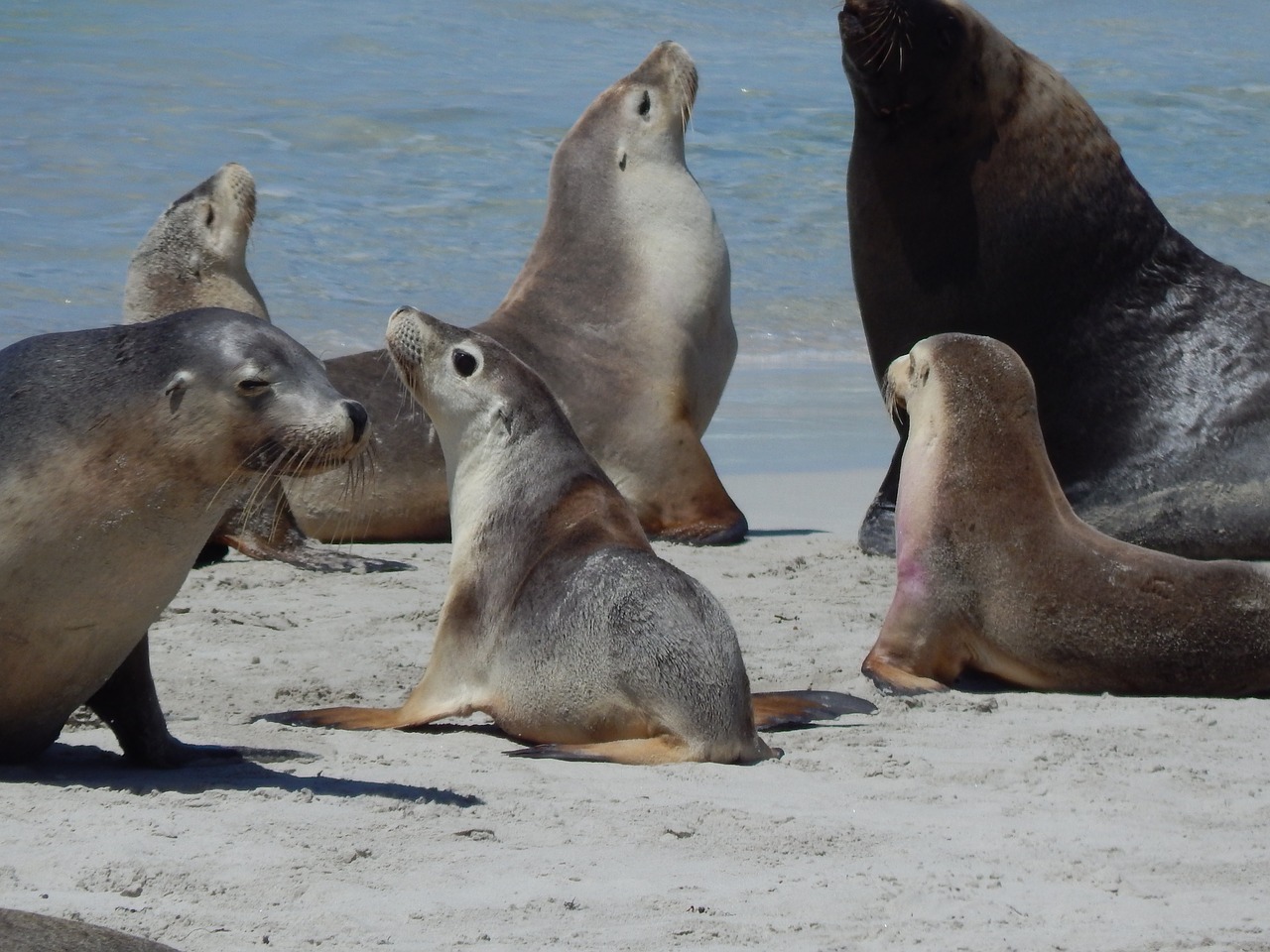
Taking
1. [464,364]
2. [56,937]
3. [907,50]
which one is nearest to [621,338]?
[907,50]

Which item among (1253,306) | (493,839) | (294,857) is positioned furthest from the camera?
(1253,306)

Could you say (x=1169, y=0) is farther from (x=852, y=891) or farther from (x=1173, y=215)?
(x=852, y=891)

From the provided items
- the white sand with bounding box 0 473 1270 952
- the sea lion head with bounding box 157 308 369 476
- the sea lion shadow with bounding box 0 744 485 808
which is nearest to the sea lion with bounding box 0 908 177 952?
the white sand with bounding box 0 473 1270 952

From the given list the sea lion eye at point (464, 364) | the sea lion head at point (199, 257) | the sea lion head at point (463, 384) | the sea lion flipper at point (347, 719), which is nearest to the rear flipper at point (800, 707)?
the sea lion flipper at point (347, 719)

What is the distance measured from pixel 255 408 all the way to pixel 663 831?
1102 millimetres

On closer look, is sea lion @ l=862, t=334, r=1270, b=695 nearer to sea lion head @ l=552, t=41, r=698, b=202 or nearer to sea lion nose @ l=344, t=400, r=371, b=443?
sea lion nose @ l=344, t=400, r=371, b=443

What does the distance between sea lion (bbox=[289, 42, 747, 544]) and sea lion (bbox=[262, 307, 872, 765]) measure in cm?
213

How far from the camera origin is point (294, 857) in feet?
11.0

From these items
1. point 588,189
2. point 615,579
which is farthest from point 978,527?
point 588,189

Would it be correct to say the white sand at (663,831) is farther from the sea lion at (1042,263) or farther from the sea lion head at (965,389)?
the sea lion at (1042,263)

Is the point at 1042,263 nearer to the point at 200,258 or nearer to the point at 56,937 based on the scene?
the point at 200,258

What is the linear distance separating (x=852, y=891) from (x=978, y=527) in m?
2.22

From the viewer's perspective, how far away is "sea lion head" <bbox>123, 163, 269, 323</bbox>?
25.6ft

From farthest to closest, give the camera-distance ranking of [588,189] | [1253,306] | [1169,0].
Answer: [1169,0]
[588,189]
[1253,306]
